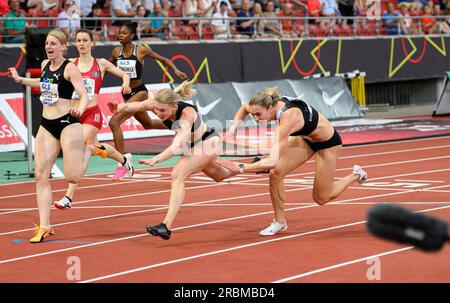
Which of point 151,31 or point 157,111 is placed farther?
point 151,31

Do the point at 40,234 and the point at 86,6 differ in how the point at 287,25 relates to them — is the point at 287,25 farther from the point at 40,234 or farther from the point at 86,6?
the point at 40,234

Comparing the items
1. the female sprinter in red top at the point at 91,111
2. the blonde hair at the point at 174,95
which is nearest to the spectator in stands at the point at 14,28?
the female sprinter in red top at the point at 91,111

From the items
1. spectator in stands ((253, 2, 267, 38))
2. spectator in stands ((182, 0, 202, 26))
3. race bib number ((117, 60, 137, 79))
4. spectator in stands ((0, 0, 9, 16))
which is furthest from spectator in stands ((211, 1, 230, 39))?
race bib number ((117, 60, 137, 79))

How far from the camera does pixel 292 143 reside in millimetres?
9672

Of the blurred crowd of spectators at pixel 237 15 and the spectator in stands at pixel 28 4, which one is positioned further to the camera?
the spectator in stands at pixel 28 4

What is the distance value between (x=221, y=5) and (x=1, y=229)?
15.3m

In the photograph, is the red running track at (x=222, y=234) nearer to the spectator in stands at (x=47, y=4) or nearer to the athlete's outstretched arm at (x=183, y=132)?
the athlete's outstretched arm at (x=183, y=132)

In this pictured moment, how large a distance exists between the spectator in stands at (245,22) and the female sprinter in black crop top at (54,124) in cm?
1584

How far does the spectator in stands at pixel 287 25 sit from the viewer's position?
26359 mm

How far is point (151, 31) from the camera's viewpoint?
23.0 m

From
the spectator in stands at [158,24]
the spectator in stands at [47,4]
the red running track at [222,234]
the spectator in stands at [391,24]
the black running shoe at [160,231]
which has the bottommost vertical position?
the red running track at [222,234]

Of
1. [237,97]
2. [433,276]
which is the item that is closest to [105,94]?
[237,97]

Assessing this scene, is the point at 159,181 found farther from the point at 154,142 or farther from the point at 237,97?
the point at 237,97

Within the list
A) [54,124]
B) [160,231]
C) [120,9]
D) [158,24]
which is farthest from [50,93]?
[158,24]
